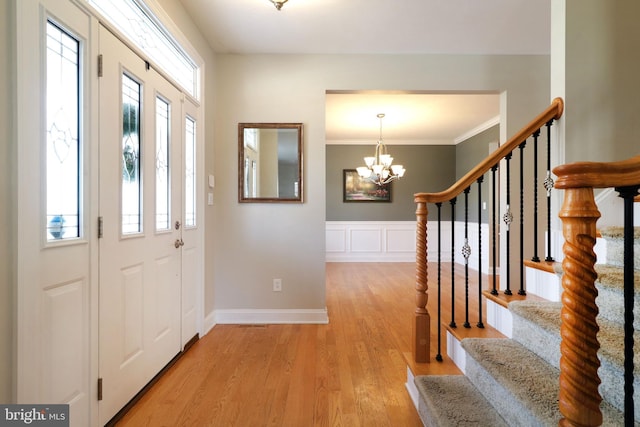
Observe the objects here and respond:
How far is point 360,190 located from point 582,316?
21.2 feet

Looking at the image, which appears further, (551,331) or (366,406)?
(366,406)

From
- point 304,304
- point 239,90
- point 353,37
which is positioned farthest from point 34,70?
point 304,304

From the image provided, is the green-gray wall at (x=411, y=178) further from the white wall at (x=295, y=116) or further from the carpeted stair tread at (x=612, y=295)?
the carpeted stair tread at (x=612, y=295)

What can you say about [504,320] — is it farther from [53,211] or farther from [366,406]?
[53,211]

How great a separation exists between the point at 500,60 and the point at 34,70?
11.8ft

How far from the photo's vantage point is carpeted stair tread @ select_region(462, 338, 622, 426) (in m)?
1.13

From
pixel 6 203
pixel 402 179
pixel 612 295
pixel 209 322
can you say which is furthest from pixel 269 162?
pixel 402 179

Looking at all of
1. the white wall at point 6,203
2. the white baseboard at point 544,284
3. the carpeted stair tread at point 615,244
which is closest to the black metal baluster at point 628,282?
the carpeted stair tread at point 615,244

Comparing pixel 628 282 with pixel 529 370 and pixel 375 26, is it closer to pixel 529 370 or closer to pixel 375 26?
pixel 529 370

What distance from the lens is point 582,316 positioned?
80 cm

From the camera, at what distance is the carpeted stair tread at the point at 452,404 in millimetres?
1399

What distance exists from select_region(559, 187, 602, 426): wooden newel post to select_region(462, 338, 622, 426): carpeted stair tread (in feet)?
1.17

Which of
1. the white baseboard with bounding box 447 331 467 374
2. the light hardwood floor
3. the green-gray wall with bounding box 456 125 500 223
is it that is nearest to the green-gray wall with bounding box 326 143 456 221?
the green-gray wall with bounding box 456 125 500 223

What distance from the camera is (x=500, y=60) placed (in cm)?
322
